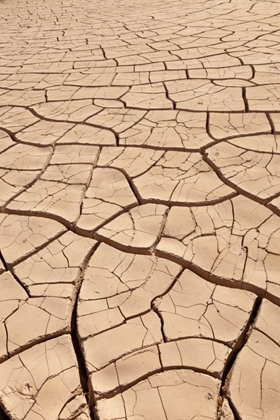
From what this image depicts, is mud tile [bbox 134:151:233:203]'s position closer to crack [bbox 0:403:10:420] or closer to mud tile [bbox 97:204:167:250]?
mud tile [bbox 97:204:167:250]

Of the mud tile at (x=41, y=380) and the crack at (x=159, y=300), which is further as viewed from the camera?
the crack at (x=159, y=300)

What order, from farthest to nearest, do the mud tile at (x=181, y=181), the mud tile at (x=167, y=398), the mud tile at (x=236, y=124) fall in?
the mud tile at (x=236, y=124) → the mud tile at (x=181, y=181) → the mud tile at (x=167, y=398)

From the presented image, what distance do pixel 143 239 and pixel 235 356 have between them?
658 millimetres

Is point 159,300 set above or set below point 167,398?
above

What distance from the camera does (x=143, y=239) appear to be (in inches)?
74.0

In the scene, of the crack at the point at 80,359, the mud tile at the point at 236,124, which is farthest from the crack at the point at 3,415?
the mud tile at the point at 236,124

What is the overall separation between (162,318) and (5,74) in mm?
3032

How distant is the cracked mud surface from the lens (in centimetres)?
136

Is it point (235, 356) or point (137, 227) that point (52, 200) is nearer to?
point (137, 227)

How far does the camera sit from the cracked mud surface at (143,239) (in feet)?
4.45

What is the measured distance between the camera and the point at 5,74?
381cm

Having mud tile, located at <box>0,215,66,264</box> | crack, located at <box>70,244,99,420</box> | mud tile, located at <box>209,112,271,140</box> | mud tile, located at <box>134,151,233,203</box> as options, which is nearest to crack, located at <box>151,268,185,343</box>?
crack, located at <box>70,244,99,420</box>

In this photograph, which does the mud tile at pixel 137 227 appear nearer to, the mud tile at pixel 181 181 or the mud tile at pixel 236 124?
the mud tile at pixel 181 181

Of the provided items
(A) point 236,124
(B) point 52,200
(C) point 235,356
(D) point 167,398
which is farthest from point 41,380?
(A) point 236,124
